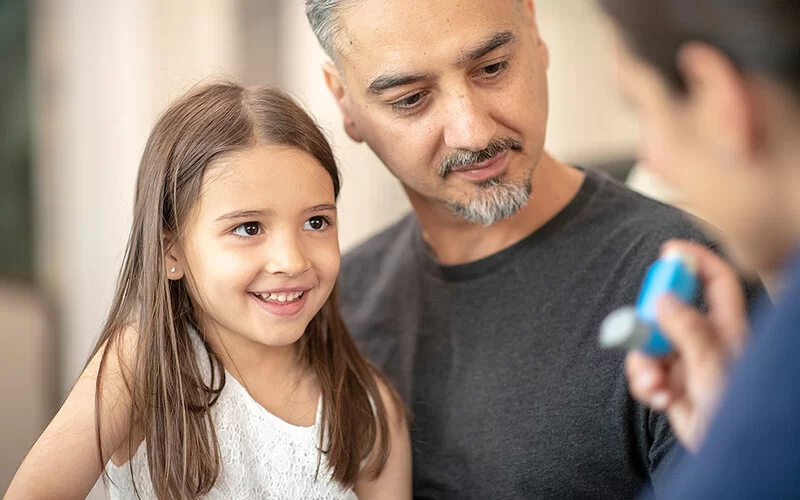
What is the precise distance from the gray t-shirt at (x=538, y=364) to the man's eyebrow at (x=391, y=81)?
0.37 metres

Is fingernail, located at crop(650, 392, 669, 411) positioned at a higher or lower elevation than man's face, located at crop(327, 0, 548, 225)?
lower

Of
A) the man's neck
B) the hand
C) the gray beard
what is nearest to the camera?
the hand

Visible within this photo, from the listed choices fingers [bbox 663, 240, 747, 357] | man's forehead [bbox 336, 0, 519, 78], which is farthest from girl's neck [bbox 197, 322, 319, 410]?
fingers [bbox 663, 240, 747, 357]

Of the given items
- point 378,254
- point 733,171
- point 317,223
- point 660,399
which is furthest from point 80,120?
point 733,171

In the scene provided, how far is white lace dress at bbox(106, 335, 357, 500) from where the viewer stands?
155 cm

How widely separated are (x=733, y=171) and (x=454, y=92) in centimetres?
80

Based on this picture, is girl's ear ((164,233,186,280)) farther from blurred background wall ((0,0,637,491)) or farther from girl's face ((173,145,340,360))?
blurred background wall ((0,0,637,491))

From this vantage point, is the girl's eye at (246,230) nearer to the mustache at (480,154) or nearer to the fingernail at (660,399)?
the mustache at (480,154)

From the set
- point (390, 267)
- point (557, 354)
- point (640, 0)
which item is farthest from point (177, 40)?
point (640, 0)

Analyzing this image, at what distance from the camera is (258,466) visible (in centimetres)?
157

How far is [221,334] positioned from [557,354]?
56 cm

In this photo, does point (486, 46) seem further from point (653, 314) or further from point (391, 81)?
point (653, 314)

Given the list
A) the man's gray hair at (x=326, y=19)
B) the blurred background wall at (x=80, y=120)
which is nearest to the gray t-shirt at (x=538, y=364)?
the man's gray hair at (x=326, y=19)

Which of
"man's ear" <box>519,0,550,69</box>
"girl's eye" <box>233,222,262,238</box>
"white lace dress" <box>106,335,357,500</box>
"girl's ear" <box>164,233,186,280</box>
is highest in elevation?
"man's ear" <box>519,0,550,69</box>
